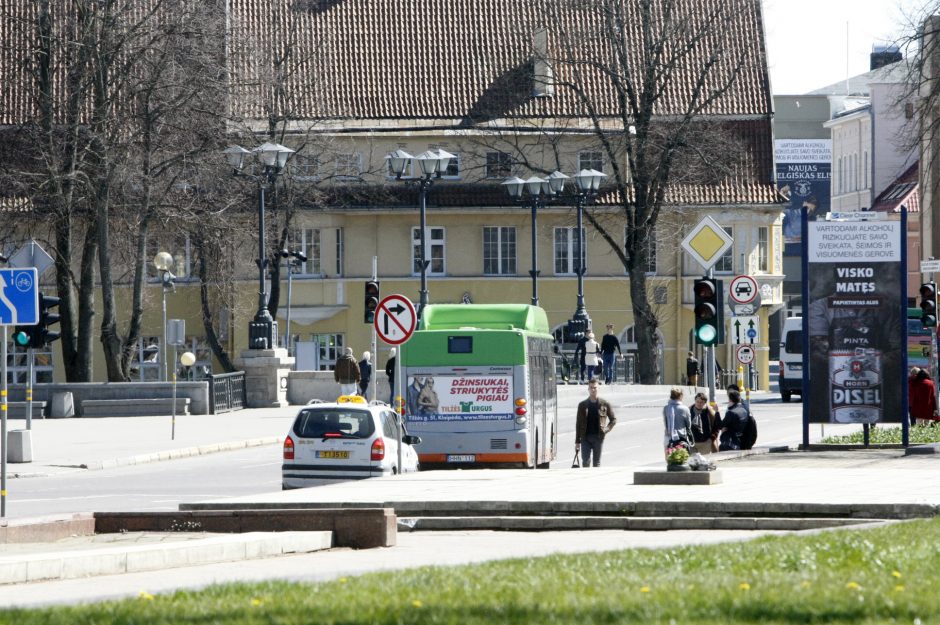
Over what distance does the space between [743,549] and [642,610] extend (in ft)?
12.8

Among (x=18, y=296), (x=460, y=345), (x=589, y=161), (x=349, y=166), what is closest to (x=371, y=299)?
(x=460, y=345)

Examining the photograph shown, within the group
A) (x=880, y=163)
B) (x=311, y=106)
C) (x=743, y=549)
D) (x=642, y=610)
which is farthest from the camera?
(x=880, y=163)

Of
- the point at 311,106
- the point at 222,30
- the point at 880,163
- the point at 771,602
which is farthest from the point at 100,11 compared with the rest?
the point at 880,163

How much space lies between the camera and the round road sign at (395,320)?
24469 mm

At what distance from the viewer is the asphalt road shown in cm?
2462

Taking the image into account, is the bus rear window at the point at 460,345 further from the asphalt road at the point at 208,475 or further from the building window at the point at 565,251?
the building window at the point at 565,251

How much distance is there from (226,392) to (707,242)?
23913mm

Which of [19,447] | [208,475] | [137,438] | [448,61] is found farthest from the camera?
[448,61]

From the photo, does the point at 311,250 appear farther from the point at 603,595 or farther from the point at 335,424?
the point at 603,595

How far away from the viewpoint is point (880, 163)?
11275 centimetres

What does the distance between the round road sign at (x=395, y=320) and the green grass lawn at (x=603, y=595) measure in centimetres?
1166

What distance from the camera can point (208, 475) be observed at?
30.5m

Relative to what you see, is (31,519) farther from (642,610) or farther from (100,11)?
(100,11)

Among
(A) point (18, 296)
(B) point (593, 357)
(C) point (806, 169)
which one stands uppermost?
(C) point (806, 169)
